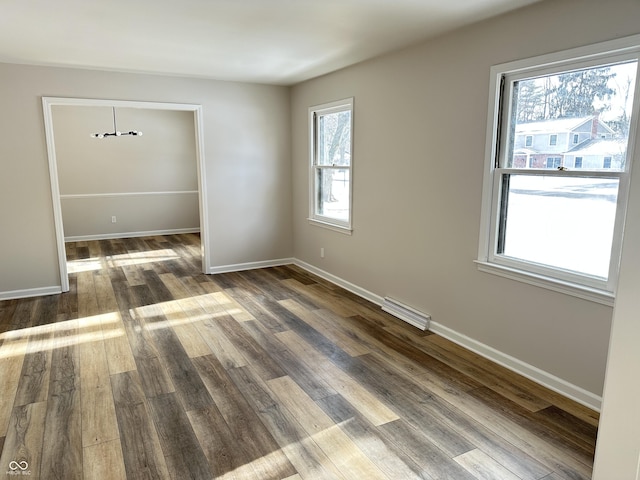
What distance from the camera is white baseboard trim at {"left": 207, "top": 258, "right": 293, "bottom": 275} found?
5723 millimetres

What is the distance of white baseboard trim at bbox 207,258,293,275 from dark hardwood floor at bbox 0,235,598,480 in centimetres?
134

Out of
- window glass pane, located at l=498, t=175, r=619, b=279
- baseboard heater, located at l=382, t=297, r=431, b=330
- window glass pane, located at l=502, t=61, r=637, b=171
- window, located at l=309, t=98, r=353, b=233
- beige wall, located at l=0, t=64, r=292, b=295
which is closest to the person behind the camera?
window glass pane, located at l=502, t=61, r=637, b=171

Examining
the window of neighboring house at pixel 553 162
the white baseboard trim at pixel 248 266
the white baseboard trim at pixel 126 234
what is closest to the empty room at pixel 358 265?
the window of neighboring house at pixel 553 162

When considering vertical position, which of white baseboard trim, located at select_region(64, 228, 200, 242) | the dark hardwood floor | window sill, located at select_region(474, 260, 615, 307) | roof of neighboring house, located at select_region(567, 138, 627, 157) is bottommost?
the dark hardwood floor

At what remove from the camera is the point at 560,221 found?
274 centimetres

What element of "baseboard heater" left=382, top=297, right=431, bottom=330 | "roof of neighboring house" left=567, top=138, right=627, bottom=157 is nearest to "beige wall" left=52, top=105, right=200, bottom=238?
"baseboard heater" left=382, top=297, right=431, bottom=330

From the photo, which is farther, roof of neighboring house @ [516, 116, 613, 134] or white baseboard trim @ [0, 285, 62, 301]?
white baseboard trim @ [0, 285, 62, 301]

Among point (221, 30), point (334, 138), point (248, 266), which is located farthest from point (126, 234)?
point (221, 30)

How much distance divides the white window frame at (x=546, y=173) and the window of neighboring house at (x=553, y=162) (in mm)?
43

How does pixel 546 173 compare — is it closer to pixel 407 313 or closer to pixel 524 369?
pixel 524 369

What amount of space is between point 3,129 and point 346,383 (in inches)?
169

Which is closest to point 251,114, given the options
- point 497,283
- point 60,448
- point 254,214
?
point 254,214

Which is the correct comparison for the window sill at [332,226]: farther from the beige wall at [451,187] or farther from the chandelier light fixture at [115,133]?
the chandelier light fixture at [115,133]

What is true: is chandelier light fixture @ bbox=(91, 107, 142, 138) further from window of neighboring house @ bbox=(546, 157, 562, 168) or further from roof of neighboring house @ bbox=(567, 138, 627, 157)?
roof of neighboring house @ bbox=(567, 138, 627, 157)
